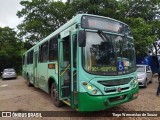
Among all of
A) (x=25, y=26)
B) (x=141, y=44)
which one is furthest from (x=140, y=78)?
(x=25, y=26)

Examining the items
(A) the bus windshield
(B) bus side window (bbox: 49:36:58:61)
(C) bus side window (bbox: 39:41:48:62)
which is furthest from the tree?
(A) the bus windshield

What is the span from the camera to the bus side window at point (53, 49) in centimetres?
708

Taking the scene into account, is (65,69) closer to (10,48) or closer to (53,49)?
(53,49)

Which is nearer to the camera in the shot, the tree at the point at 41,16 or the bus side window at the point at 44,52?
the bus side window at the point at 44,52

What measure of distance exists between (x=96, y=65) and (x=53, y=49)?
2742 millimetres

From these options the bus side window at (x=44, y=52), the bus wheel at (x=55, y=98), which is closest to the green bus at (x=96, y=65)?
the bus wheel at (x=55, y=98)

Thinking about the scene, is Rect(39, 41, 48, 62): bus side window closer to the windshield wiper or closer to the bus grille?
the windshield wiper

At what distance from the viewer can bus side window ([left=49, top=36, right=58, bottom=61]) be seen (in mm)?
7084

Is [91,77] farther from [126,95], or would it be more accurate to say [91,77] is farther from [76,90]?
[126,95]

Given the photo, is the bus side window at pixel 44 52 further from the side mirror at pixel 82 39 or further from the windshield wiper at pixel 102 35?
the side mirror at pixel 82 39

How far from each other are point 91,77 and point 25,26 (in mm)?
22561

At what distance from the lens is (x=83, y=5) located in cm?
1761

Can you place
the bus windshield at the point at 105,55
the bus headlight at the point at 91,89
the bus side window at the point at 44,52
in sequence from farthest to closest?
the bus side window at the point at 44,52 → the bus windshield at the point at 105,55 → the bus headlight at the point at 91,89

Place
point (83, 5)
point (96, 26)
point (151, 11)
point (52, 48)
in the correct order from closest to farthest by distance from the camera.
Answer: point (96, 26) → point (52, 48) → point (83, 5) → point (151, 11)
